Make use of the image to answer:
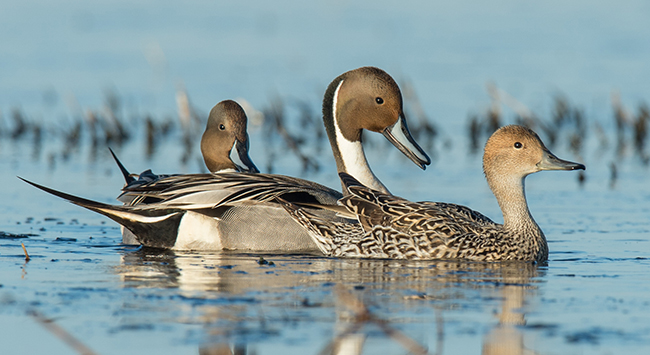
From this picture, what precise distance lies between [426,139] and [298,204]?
6.46 metres

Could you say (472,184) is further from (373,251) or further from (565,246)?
(373,251)

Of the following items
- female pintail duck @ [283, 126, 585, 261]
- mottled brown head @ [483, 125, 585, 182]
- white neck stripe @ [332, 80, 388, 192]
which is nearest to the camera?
female pintail duck @ [283, 126, 585, 261]

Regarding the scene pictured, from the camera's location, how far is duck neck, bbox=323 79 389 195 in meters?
8.67

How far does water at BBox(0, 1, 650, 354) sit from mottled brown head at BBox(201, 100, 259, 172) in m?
1.07

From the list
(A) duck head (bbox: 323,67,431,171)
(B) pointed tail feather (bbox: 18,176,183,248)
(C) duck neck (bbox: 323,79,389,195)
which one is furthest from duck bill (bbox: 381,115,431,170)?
(B) pointed tail feather (bbox: 18,176,183,248)

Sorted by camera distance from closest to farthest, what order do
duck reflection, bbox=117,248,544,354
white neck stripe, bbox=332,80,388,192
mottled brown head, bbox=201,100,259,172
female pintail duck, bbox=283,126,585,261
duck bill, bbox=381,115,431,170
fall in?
1. duck reflection, bbox=117,248,544,354
2. female pintail duck, bbox=283,126,585,261
3. duck bill, bbox=381,115,431,170
4. white neck stripe, bbox=332,80,388,192
5. mottled brown head, bbox=201,100,259,172

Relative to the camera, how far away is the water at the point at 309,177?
201 inches

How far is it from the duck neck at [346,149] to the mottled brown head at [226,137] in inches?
29.2

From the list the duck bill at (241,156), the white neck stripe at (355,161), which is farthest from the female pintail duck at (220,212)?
the duck bill at (241,156)

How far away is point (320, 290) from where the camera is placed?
6008 mm

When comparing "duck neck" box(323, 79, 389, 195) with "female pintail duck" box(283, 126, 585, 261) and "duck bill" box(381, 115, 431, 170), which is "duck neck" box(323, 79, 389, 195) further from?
"female pintail duck" box(283, 126, 585, 261)

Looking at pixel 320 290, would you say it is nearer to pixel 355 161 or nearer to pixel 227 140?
pixel 355 161

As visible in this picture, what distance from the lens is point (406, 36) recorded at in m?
24.5

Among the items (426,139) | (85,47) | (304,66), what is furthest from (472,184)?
(85,47)
